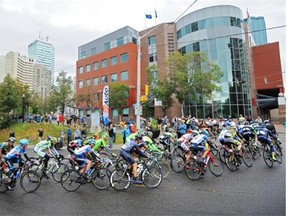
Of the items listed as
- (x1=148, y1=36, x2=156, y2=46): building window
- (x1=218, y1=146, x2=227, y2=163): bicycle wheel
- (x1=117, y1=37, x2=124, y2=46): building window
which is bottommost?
(x1=218, y1=146, x2=227, y2=163): bicycle wheel

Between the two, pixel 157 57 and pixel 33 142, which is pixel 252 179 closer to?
pixel 33 142

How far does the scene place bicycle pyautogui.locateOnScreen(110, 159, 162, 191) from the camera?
732cm

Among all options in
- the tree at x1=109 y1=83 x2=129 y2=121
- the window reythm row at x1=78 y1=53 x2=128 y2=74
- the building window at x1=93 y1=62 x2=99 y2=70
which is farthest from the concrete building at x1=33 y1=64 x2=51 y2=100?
the tree at x1=109 y1=83 x2=129 y2=121

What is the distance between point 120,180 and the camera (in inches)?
289

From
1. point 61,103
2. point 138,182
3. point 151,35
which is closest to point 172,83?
point 151,35

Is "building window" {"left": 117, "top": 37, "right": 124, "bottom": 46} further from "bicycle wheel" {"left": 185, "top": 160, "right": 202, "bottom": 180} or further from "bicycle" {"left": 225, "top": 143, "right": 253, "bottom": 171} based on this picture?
Answer: "bicycle wheel" {"left": 185, "top": 160, "right": 202, "bottom": 180}

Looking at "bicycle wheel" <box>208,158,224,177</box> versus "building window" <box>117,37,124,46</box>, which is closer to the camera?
"bicycle wheel" <box>208,158,224,177</box>

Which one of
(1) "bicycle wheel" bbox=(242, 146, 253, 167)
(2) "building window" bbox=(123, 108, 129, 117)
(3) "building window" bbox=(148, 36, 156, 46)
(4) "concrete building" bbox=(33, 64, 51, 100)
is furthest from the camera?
(4) "concrete building" bbox=(33, 64, 51, 100)

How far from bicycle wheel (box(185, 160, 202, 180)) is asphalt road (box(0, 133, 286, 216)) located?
223 millimetres

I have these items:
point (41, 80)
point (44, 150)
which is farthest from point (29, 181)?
point (41, 80)

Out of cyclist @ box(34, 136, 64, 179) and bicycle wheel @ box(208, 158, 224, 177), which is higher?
cyclist @ box(34, 136, 64, 179)

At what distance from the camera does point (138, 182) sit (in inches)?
296

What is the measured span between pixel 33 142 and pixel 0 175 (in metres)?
16.1

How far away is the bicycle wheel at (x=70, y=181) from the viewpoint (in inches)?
291
